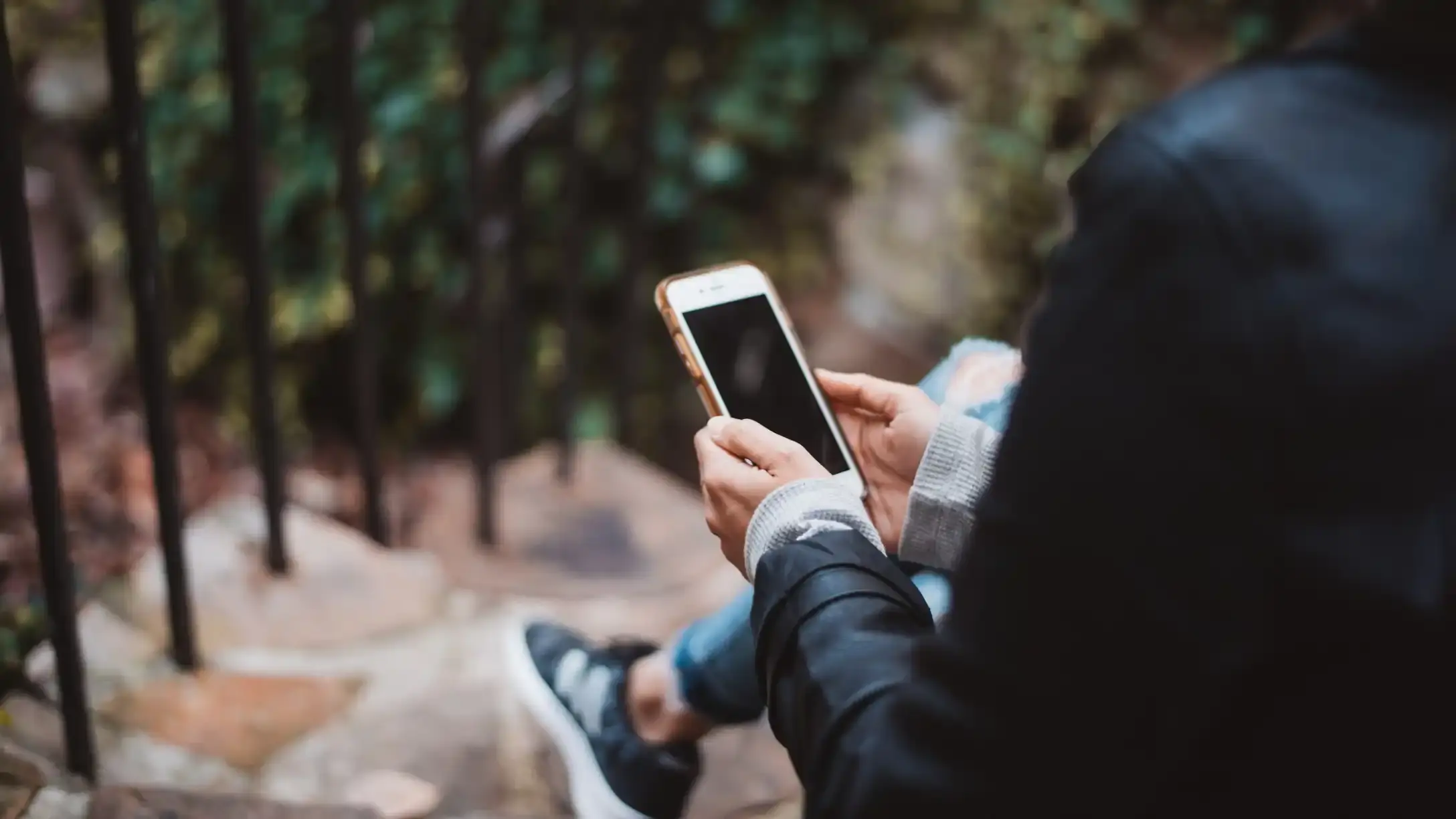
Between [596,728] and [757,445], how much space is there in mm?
524

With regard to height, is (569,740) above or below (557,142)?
below

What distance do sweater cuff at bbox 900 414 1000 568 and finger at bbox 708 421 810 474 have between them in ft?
0.28

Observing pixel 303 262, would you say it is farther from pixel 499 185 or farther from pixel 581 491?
pixel 581 491

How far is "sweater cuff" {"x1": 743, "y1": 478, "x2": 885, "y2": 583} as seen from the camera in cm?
78

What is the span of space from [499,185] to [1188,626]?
2140 mm

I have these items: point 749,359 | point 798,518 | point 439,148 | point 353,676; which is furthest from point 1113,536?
point 439,148

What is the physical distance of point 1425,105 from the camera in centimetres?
53

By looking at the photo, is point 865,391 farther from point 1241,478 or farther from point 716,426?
point 1241,478

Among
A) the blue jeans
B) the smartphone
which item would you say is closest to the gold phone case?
the smartphone

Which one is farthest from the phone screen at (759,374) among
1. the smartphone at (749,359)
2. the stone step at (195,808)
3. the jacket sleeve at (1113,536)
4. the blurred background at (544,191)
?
the blurred background at (544,191)

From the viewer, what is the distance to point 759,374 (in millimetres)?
932

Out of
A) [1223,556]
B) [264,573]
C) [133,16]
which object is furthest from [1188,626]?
[264,573]

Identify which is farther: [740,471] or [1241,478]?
[740,471]

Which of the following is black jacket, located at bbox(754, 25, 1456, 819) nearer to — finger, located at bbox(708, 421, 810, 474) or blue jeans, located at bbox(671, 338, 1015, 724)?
finger, located at bbox(708, 421, 810, 474)
